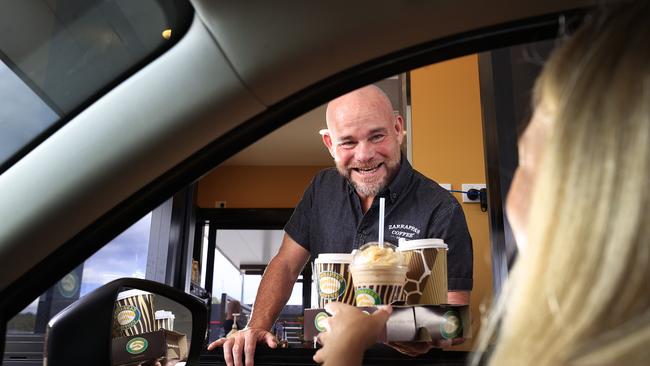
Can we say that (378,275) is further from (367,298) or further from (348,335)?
(348,335)

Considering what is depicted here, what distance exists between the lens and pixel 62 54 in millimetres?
834

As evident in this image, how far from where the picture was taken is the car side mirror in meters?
0.73

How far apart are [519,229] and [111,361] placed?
0.49m

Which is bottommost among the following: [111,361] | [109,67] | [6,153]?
[111,361]

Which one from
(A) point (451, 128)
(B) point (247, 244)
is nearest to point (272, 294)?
Result: (A) point (451, 128)

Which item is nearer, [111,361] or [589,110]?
[589,110]

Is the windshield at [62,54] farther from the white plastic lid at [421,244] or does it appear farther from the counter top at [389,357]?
the white plastic lid at [421,244]

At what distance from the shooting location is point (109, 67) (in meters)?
0.81

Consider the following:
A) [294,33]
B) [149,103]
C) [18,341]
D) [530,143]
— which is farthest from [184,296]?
[18,341]

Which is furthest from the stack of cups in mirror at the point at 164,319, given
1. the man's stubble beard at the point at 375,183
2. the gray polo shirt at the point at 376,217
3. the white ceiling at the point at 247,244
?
the white ceiling at the point at 247,244

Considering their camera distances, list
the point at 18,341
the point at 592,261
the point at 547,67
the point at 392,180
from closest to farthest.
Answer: the point at 592,261, the point at 547,67, the point at 18,341, the point at 392,180

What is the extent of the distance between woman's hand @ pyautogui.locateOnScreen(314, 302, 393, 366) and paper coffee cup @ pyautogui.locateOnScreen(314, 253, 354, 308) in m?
0.38

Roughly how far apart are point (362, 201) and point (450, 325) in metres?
1.22

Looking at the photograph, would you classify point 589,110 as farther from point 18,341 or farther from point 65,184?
point 18,341
